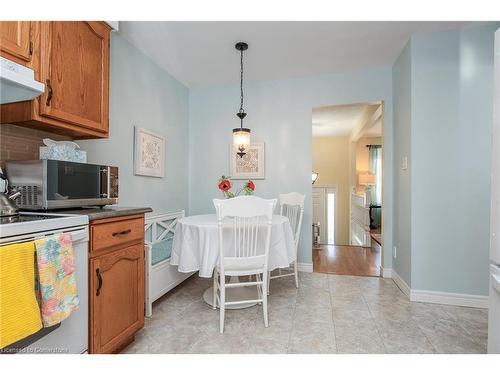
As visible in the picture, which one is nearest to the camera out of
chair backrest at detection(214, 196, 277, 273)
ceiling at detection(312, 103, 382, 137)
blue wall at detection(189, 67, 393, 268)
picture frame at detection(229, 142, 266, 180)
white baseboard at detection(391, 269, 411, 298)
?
chair backrest at detection(214, 196, 277, 273)

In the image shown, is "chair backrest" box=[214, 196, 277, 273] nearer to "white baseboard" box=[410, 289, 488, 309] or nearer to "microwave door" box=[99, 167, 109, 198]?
"microwave door" box=[99, 167, 109, 198]

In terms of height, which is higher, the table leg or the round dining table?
the round dining table

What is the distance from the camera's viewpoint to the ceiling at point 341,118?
4727 millimetres

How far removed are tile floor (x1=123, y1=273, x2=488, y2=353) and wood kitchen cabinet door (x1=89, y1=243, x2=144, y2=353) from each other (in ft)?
0.77

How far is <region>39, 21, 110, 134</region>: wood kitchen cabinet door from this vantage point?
4.93ft

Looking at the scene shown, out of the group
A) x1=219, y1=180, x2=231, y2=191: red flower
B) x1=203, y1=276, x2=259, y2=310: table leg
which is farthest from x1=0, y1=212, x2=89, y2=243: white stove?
x1=203, y1=276, x2=259, y2=310: table leg

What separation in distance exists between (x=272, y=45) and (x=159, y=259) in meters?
2.36

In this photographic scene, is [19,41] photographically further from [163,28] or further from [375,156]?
[375,156]

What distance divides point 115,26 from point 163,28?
1.77ft

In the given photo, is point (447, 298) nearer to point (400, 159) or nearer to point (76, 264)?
point (400, 159)

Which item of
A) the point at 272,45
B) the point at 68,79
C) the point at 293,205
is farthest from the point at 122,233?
the point at 272,45

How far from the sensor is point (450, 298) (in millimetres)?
2494

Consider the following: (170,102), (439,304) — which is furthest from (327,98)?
(439,304)

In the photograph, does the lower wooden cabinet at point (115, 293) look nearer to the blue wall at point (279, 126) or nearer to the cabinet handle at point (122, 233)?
the cabinet handle at point (122, 233)
